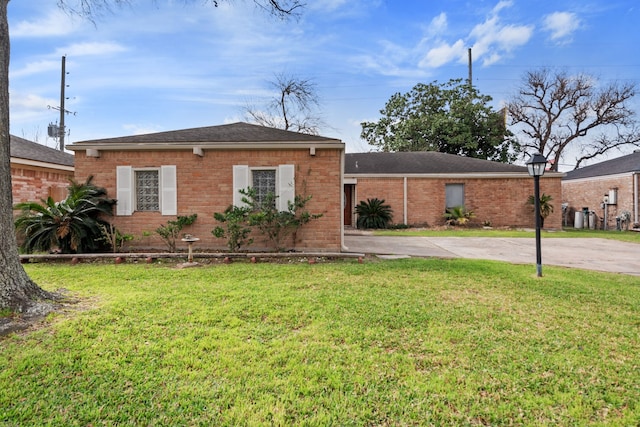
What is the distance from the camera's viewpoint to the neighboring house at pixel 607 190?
49.1ft

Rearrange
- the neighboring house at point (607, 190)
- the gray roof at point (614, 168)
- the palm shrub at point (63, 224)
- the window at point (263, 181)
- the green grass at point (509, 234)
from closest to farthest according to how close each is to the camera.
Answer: the palm shrub at point (63, 224) < the window at point (263, 181) < the green grass at point (509, 234) < the neighboring house at point (607, 190) < the gray roof at point (614, 168)

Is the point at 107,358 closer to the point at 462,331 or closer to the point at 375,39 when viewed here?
the point at 462,331

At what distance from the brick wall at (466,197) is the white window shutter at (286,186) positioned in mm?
8150

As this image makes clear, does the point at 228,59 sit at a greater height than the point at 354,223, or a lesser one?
greater

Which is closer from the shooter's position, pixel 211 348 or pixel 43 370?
pixel 43 370

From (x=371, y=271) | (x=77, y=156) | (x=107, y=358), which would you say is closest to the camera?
(x=107, y=358)

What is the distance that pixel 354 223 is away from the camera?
15477 mm

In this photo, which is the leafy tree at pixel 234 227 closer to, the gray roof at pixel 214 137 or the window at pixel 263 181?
the window at pixel 263 181

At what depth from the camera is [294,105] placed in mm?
21750

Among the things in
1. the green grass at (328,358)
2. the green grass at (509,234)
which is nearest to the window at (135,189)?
the green grass at (328,358)

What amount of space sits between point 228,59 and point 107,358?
10882 millimetres

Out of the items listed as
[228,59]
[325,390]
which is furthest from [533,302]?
[228,59]

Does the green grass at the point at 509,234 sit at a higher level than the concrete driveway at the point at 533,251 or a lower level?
higher

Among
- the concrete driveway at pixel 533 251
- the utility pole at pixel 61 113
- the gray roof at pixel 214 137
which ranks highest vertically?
the utility pole at pixel 61 113
